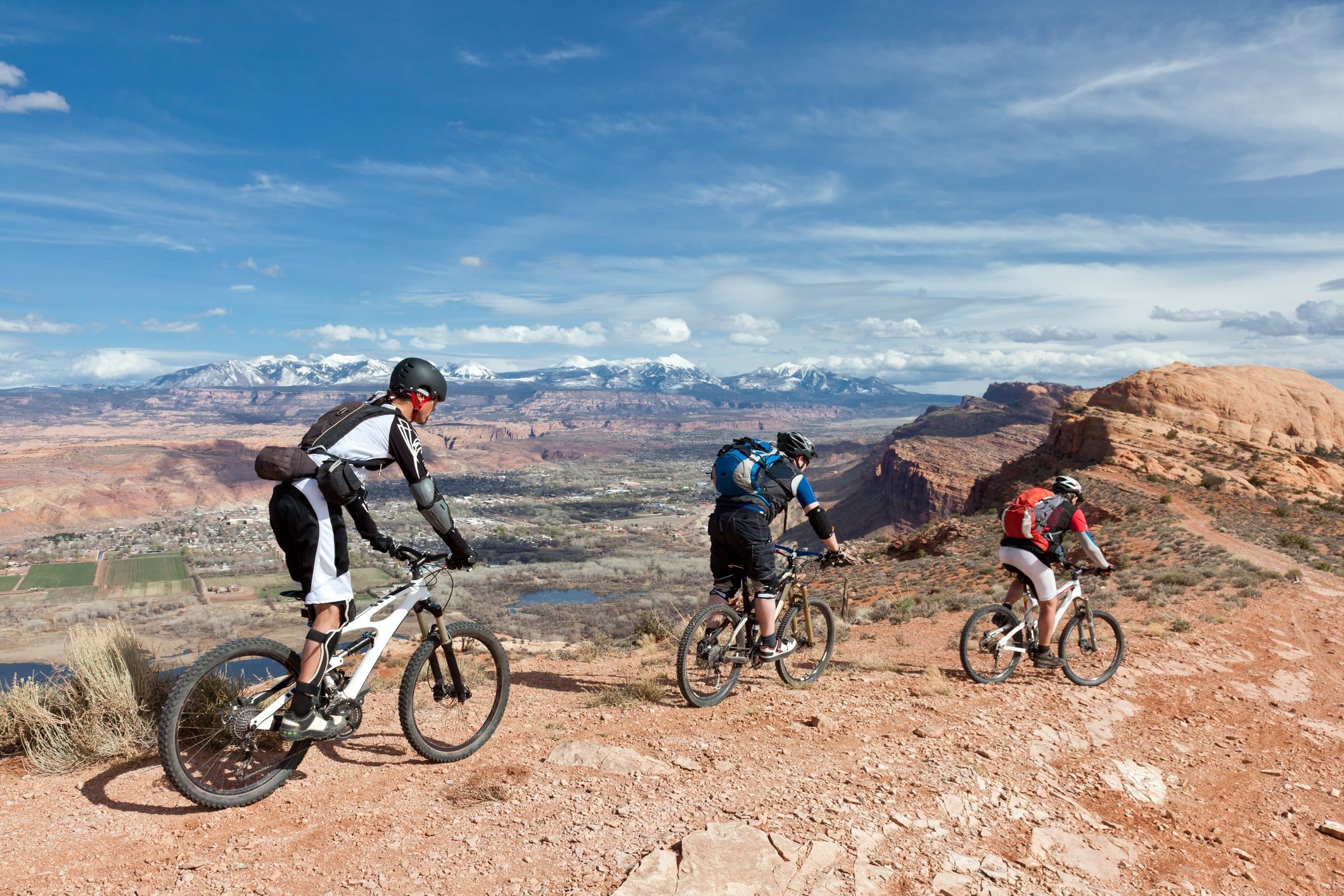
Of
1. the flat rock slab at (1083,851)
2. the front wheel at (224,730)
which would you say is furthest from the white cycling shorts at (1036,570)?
the front wheel at (224,730)

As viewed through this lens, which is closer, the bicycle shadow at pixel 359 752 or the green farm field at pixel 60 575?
the bicycle shadow at pixel 359 752

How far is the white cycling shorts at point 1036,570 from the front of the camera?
743 centimetres

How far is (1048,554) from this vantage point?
7.49 m

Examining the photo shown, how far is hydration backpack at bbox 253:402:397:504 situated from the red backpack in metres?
6.11

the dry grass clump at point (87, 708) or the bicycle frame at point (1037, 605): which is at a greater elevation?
the dry grass clump at point (87, 708)

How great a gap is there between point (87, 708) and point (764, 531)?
560cm

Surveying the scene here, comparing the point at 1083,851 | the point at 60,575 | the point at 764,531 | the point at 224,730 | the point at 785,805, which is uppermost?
the point at 764,531

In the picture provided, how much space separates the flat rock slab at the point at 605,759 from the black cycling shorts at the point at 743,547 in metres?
1.79

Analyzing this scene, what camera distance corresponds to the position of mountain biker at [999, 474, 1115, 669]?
7441mm

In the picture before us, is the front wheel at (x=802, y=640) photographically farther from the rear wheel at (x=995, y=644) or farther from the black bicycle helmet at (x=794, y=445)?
the black bicycle helmet at (x=794, y=445)

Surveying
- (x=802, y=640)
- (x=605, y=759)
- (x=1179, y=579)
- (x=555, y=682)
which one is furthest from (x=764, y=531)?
(x=1179, y=579)

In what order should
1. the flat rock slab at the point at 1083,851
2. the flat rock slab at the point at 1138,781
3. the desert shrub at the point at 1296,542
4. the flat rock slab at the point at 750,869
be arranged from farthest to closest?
the desert shrub at the point at 1296,542, the flat rock slab at the point at 1138,781, the flat rock slab at the point at 1083,851, the flat rock slab at the point at 750,869

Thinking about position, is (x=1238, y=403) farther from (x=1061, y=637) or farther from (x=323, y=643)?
(x=323, y=643)

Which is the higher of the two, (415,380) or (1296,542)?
(415,380)
